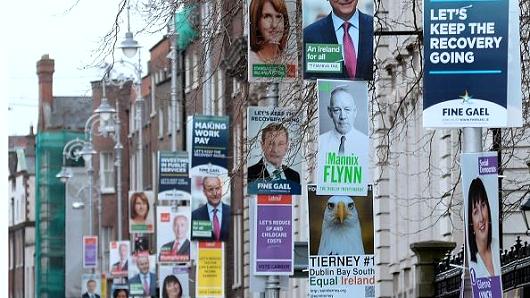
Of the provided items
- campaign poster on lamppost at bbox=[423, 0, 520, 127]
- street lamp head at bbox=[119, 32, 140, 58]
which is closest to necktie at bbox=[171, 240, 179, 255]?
street lamp head at bbox=[119, 32, 140, 58]

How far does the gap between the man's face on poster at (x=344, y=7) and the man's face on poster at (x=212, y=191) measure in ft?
60.3

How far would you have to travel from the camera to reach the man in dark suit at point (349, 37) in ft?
66.1

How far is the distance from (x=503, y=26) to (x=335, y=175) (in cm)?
413

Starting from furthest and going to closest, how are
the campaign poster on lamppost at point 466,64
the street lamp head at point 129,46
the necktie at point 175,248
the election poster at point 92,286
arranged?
the election poster at point 92,286, the street lamp head at point 129,46, the necktie at point 175,248, the campaign poster on lamppost at point 466,64

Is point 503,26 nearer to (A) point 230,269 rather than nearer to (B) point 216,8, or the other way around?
(B) point 216,8

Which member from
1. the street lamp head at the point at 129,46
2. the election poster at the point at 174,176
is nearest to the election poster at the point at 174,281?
the election poster at the point at 174,176

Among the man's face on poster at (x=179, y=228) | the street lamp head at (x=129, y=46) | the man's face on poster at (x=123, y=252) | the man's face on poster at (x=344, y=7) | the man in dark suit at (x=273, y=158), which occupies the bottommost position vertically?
the man's face on poster at (x=123, y=252)

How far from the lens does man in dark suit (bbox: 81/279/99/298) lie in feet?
259

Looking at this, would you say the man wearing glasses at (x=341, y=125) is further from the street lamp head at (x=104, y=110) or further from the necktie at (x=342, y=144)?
the street lamp head at (x=104, y=110)

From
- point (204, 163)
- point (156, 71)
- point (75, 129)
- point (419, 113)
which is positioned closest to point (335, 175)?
point (419, 113)

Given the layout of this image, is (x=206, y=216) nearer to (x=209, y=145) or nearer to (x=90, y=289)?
(x=209, y=145)

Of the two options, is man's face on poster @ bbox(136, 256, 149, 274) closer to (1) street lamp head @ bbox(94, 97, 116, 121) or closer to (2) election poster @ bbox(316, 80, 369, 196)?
(1) street lamp head @ bbox(94, 97, 116, 121)

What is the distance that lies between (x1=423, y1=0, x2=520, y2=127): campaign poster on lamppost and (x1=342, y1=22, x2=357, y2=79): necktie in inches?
154

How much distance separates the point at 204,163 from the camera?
1533 inches
